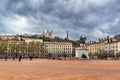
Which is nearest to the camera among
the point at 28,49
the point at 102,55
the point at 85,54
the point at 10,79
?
the point at 10,79

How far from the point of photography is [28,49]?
644 feet

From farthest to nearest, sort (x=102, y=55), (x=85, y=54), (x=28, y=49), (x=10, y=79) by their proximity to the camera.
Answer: (x=28, y=49) → (x=102, y=55) → (x=85, y=54) → (x=10, y=79)

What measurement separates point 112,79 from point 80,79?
7.75ft

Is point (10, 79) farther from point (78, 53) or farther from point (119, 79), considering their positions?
point (78, 53)

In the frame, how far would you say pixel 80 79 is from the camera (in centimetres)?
2231

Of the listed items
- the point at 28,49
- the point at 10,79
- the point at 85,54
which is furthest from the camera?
the point at 28,49

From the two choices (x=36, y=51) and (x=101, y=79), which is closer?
(x=101, y=79)

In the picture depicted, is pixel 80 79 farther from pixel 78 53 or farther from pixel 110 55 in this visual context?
pixel 110 55

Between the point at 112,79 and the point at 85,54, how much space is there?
12744 centimetres

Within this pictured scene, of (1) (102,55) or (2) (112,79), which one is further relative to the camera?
(1) (102,55)

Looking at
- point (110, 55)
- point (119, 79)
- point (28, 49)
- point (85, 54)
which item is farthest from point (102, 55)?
point (119, 79)

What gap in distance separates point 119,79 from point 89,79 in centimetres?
215

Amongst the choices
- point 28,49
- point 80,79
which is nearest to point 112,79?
point 80,79

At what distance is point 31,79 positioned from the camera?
71.6ft
